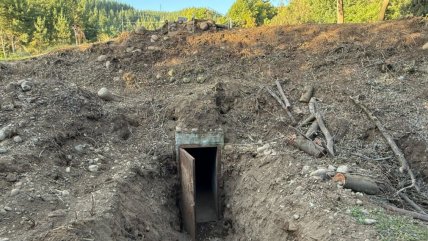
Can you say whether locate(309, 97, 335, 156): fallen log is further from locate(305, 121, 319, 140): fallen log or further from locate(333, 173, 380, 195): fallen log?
locate(333, 173, 380, 195): fallen log

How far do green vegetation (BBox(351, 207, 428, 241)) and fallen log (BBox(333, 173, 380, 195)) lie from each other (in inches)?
23.9

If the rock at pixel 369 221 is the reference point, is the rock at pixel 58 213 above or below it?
below

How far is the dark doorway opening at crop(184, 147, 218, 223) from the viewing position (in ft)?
26.7

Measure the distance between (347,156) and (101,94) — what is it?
572 centimetres

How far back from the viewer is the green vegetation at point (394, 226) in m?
4.12

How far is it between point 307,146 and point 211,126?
2.13 metres

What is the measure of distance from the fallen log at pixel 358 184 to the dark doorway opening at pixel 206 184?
9.75 ft

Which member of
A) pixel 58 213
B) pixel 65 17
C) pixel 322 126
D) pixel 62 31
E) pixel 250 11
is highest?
pixel 250 11

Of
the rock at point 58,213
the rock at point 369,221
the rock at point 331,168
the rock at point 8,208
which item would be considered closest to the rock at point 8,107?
the rock at point 8,208

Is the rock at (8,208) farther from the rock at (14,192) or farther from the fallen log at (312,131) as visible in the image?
the fallen log at (312,131)

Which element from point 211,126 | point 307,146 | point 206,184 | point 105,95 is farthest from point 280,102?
point 105,95

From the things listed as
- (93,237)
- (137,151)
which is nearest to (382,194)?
(93,237)

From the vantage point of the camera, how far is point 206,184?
9.68 m

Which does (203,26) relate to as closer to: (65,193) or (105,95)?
(105,95)
